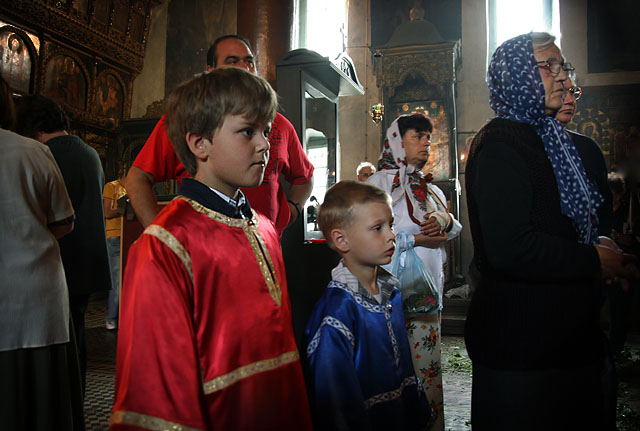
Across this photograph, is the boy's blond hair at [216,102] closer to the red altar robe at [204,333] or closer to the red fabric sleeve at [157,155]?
the red altar robe at [204,333]

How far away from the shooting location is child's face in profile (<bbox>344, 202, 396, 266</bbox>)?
5.82 feet

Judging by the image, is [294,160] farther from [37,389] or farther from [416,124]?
[37,389]

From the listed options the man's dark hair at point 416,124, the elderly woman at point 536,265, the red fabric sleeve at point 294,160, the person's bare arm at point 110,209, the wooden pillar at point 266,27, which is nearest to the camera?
the elderly woman at point 536,265

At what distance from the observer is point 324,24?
11984 millimetres

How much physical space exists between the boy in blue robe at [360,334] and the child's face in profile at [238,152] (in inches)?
23.4

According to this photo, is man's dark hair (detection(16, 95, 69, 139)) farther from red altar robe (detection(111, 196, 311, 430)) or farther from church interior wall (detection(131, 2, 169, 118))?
church interior wall (detection(131, 2, 169, 118))

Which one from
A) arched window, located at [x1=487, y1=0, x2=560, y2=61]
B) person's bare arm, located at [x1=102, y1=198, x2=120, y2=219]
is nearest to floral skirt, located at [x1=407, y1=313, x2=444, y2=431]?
person's bare arm, located at [x1=102, y1=198, x2=120, y2=219]

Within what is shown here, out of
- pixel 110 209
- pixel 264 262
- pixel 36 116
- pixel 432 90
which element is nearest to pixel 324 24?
pixel 432 90

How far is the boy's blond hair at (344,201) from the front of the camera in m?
1.82

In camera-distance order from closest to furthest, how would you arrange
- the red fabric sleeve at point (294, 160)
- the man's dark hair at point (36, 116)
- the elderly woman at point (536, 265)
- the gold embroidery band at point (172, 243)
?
1. the gold embroidery band at point (172, 243)
2. the elderly woman at point (536, 265)
3. the red fabric sleeve at point (294, 160)
4. the man's dark hair at point (36, 116)


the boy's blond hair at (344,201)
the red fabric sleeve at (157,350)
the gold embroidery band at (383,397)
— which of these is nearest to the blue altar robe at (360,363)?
the gold embroidery band at (383,397)

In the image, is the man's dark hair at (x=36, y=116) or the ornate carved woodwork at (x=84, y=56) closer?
the man's dark hair at (x=36, y=116)

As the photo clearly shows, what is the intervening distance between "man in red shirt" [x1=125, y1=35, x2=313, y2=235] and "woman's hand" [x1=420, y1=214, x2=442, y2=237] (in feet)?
2.03

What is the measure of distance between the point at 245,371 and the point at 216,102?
2.15 ft
